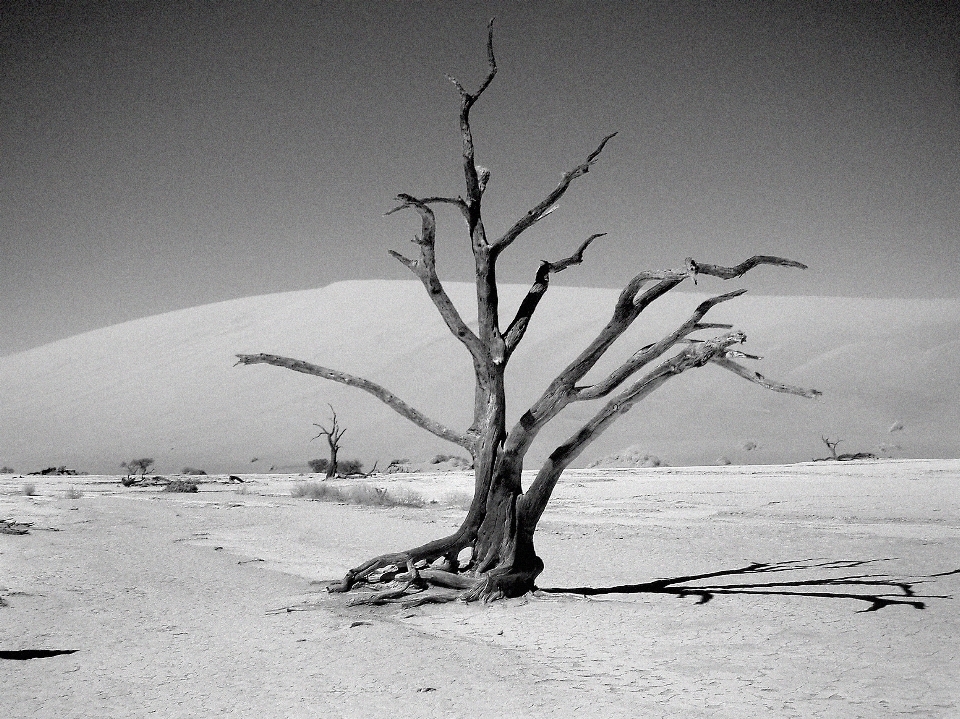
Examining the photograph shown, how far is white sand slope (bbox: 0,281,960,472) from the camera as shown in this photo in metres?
38.6

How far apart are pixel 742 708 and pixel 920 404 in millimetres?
40405

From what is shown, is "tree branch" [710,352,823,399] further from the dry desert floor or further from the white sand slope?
the white sand slope

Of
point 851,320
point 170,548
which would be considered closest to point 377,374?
point 851,320

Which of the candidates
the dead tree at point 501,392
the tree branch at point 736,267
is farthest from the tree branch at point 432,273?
the tree branch at point 736,267

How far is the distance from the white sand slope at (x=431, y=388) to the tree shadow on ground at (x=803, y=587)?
90.0ft

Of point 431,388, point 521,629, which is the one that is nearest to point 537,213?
point 521,629

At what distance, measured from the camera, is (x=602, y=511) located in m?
15.0

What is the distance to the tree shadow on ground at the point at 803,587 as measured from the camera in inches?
241

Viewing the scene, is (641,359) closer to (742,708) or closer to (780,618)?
(780,618)

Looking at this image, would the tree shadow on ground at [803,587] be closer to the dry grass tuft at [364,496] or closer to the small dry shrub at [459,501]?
the small dry shrub at [459,501]

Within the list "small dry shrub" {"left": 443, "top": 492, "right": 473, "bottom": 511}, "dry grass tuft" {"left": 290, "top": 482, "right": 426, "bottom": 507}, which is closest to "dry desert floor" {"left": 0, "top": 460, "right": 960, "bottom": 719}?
"small dry shrub" {"left": 443, "top": 492, "right": 473, "bottom": 511}

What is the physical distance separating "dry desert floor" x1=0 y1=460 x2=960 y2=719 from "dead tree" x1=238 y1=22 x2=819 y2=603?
347 millimetres

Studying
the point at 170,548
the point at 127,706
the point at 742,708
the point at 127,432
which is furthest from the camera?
the point at 127,432

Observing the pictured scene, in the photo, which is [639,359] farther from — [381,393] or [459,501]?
[459,501]
